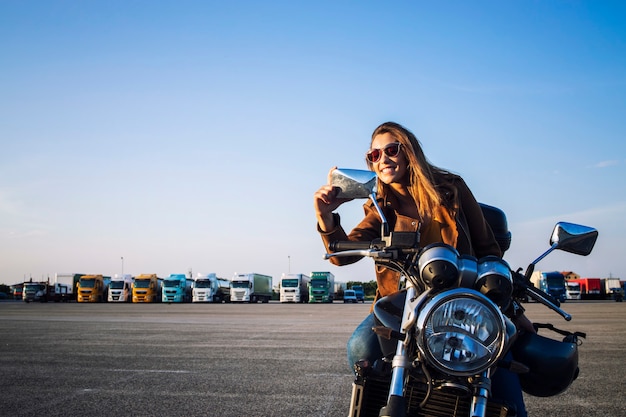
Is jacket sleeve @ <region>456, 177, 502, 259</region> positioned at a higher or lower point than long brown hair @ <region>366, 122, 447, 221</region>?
lower

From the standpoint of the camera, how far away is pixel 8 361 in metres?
8.47

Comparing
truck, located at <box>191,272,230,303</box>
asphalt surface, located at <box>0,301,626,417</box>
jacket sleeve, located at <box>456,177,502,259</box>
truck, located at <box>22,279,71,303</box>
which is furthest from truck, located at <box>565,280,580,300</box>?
jacket sleeve, located at <box>456,177,502,259</box>

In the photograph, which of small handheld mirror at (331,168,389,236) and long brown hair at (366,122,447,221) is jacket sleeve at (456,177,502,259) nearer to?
long brown hair at (366,122,447,221)

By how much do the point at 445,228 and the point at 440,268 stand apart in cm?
75

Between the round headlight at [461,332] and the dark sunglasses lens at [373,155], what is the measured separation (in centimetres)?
105

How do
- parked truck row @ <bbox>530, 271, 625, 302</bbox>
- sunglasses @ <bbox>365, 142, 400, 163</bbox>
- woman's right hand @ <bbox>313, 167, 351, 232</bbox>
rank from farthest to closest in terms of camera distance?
parked truck row @ <bbox>530, 271, 625, 302</bbox>
sunglasses @ <bbox>365, 142, 400, 163</bbox>
woman's right hand @ <bbox>313, 167, 351, 232</bbox>

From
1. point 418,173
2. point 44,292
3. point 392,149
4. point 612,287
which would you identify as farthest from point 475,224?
point 612,287

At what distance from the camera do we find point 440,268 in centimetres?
177

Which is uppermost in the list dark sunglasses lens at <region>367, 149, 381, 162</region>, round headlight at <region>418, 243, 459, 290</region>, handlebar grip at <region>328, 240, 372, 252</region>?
dark sunglasses lens at <region>367, 149, 381, 162</region>

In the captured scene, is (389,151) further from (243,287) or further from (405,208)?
(243,287)

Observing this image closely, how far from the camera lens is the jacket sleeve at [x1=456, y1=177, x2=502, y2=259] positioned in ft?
8.75

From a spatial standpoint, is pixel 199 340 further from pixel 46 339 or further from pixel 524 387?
pixel 524 387

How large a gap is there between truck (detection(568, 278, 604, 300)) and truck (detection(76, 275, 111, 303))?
43.0 metres

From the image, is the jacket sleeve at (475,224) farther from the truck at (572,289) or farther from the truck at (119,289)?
the truck at (572,289)
